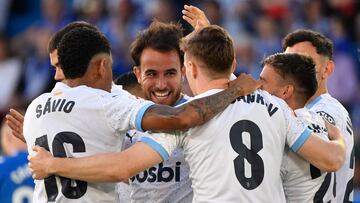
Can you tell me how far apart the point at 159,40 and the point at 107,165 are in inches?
59.5

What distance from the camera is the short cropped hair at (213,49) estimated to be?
5.47 metres

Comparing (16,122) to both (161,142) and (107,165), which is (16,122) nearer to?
(107,165)

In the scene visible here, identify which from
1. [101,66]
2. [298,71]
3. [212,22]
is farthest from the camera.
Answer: [212,22]

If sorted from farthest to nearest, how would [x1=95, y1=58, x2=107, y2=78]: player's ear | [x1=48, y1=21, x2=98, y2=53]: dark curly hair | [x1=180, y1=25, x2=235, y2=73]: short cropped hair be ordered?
[x1=48, y1=21, x2=98, y2=53]: dark curly hair, [x1=95, y1=58, x2=107, y2=78]: player's ear, [x1=180, y1=25, x2=235, y2=73]: short cropped hair

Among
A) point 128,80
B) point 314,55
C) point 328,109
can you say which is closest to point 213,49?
point 328,109

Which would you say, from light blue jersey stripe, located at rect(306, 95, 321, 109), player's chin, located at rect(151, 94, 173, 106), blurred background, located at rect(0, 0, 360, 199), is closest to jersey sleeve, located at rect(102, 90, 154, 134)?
player's chin, located at rect(151, 94, 173, 106)

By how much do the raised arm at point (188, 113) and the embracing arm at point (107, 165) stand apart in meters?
0.15

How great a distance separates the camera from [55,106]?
5.67 meters

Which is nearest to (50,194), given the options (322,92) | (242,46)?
(322,92)

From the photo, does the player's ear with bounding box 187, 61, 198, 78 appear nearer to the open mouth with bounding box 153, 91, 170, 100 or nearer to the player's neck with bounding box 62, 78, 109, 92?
the player's neck with bounding box 62, 78, 109, 92

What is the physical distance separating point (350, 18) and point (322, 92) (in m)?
7.31

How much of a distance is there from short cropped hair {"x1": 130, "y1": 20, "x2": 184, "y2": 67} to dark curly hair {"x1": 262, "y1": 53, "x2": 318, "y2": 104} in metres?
0.97

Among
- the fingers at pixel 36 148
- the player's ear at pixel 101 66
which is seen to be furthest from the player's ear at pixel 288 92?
the fingers at pixel 36 148

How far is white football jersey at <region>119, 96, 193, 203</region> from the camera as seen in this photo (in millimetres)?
6309
